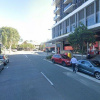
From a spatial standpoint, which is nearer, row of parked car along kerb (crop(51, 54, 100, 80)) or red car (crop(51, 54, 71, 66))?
row of parked car along kerb (crop(51, 54, 100, 80))

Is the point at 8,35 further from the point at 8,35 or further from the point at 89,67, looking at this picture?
the point at 89,67

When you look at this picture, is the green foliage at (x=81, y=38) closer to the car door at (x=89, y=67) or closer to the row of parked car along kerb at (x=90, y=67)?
the row of parked car along kerb at (x=90, y=67)

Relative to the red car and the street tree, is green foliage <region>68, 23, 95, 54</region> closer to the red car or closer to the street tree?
the red car

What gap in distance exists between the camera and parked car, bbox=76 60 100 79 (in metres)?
8.96

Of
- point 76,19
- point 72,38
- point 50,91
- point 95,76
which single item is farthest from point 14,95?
point 76,19

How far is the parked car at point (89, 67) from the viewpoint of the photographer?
8962 millimetres

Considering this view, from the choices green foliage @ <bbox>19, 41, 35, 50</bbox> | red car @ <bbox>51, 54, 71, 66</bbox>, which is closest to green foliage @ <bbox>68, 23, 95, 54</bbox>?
red car @ <bbox>51, 54, 71, 66</bbox>

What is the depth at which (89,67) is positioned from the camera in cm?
984

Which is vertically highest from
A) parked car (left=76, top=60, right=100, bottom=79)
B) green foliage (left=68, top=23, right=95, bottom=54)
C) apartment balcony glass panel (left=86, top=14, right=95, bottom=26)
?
apartment balcony glass panel (left=86, top=14, right=95, bottom=26)

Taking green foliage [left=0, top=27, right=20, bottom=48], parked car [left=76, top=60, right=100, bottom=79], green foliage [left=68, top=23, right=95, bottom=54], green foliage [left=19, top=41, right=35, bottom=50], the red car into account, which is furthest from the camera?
green foliage [left=19, top=41, right=35, bottom=50]

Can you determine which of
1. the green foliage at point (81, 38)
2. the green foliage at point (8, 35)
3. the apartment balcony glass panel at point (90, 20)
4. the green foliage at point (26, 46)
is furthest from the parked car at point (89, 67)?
the green foliage at point (26, 46)

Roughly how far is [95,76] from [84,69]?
5.21ft

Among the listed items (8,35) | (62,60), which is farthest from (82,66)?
(8,35)

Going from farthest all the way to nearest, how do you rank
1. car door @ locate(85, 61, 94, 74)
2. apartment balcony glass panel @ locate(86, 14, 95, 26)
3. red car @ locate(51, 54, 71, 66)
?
apartment balcony glass panel @ locate(86, 14, 95, 26)
red car @ locate(51, 54, 71, 66)
car door @ locate(85, 61, 94, 74)
